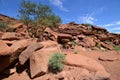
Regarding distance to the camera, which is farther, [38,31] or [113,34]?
[113,34]

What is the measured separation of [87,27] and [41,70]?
22.2m

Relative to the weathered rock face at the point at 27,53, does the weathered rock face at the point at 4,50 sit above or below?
above

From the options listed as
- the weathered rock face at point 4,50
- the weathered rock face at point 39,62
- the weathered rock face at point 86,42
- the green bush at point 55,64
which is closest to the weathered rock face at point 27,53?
the weathered rock face at point 39,62

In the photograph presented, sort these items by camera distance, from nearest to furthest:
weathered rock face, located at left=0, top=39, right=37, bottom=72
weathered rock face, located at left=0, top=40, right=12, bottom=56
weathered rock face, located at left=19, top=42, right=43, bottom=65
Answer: weathered rock face, located at left=0, top=40, right=12, bottom=56 → weathered rock face, located at left=0, top=39, right=37, bottom=72 → weathered rock face, located at left=19, top=42, right=43, bottom=65

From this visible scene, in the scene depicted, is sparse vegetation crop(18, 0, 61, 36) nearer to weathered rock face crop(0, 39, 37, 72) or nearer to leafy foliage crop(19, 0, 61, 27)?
leafy foliage crop(19, 0, 61, 27)

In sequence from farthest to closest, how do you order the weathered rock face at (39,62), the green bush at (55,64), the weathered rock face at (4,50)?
the green bush at (55,64) → the weathered rock face at (39,62) → the weathered rock face at (4,50)

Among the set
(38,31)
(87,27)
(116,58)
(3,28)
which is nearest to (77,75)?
(116,58)

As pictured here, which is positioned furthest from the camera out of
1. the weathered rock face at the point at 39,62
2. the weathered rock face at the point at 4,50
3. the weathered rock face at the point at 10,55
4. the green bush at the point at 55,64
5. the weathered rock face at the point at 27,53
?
the weathered rock face at the point at 27,53

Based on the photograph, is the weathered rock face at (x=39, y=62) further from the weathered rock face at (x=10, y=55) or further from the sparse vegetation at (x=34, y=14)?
the sparse vegetation at (x=34, y=14)

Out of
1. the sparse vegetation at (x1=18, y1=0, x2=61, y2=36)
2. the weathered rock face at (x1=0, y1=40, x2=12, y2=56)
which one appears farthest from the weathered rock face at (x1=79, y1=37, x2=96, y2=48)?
the weathered rock face at (x1=0, y1=40, x2=12, y2=56)

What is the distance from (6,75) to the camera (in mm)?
9188

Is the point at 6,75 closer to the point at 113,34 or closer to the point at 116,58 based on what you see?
the point at 116,58

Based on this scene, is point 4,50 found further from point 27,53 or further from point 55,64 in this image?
point 55,64

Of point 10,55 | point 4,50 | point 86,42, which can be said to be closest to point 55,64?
point 10,55
